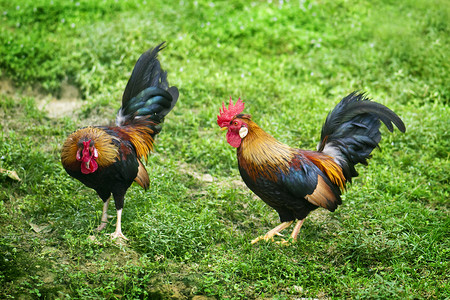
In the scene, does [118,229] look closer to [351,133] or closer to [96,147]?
[96,147]

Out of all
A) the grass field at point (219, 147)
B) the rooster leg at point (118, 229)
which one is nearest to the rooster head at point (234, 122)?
the grass field at point (219, 147)

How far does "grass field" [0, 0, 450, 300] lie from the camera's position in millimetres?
4172

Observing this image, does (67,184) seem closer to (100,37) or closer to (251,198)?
(251,198)

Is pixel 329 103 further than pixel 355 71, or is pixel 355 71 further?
pixel 355 71

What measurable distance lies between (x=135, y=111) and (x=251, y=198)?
5.45 feet

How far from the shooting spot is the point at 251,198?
5.50 m

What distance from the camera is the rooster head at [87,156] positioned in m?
4.19

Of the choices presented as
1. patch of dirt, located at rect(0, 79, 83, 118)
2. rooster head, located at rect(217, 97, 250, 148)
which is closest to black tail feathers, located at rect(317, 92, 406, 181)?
rooster head, located at rect(217, 97, 250, 148)

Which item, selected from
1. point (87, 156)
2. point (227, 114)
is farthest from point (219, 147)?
point (87, 156)

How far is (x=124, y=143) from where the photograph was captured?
A: 4625 millimetres

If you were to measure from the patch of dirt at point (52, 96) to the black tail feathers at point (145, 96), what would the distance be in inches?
95.8

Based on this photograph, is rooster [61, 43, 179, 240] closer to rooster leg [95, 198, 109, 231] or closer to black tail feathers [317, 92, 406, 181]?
rooster leg [95, 198, 109, 231]

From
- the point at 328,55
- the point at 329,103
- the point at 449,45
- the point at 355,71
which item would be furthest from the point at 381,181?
the point at 449,45

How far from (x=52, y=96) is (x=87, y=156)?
3.85 m
